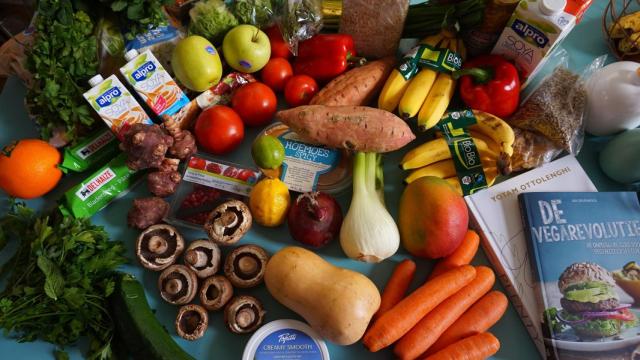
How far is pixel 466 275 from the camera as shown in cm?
91

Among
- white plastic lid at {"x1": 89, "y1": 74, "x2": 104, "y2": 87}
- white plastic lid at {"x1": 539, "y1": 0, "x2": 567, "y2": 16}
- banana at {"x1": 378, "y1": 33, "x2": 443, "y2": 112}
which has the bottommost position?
white plastic lid at {"x1": 89, "y1": 74, "x2": 104, "y2": 87}

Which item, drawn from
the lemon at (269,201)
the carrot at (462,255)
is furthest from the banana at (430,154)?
the lemon at (269,201)

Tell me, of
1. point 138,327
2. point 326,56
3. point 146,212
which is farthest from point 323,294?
point 326,56

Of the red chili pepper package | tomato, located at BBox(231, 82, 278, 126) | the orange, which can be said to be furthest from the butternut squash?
the orange

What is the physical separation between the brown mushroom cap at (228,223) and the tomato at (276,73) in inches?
17.4

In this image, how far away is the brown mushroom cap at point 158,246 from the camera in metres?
0.96

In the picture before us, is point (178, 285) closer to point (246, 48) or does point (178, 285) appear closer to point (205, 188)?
point (205, 188)

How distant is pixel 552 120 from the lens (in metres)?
1.06

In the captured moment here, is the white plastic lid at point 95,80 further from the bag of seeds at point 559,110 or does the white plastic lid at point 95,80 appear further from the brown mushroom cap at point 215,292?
the bag of seeds at point 559,110

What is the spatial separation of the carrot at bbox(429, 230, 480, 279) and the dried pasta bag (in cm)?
63

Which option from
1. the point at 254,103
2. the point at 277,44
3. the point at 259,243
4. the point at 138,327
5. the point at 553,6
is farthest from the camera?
the point at 277,44

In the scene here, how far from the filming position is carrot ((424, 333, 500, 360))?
2.78ft

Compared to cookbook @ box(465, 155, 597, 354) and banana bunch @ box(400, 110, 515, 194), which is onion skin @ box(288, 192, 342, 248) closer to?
banana bunch @ box(400, 110, 515, 194)

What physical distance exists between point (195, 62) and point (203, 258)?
0.54 m
